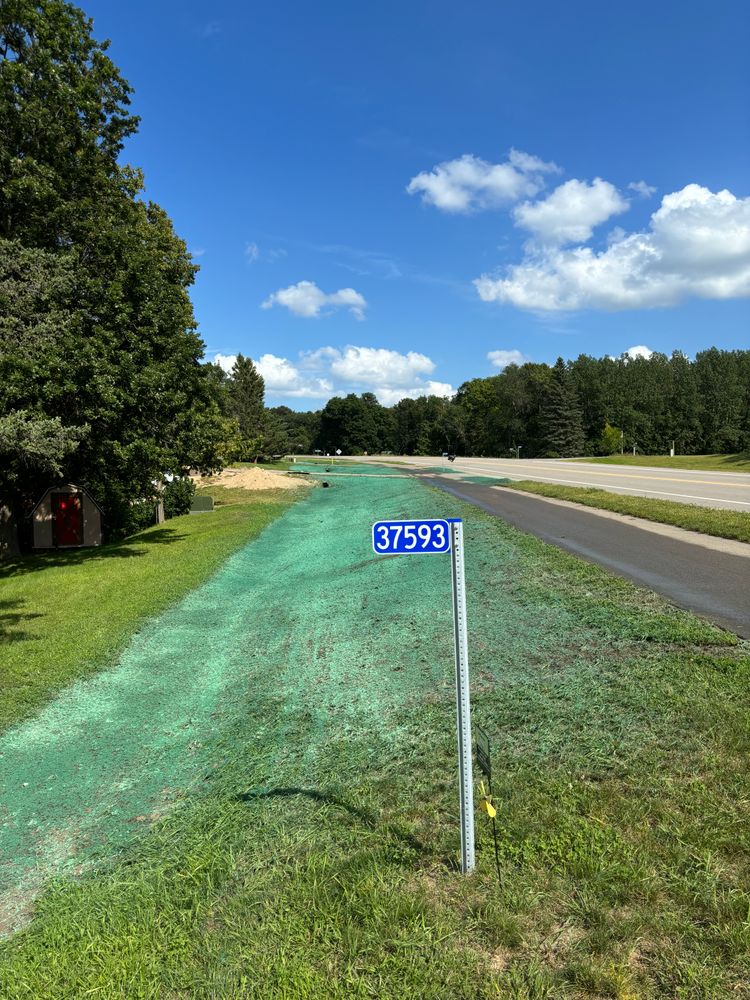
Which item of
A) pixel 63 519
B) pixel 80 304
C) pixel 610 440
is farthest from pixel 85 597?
pixel 610 440

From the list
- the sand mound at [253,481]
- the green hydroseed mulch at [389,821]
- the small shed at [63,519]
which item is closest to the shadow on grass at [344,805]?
the green hydroseed mulch at [389,821]

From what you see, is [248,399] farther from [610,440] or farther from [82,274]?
[82,274]

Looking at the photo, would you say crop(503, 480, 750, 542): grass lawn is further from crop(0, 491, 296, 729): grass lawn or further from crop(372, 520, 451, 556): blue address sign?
crop(0, 491, 296, 729): grass lawn

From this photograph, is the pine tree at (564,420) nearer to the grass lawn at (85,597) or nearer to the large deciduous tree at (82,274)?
the grass lawn at (85,597)

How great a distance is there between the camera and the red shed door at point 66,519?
18.8 metres

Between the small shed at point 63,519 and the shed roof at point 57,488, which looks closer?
the shed roof at point 57,488

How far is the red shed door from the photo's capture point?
18797 millimetres

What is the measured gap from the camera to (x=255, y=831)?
12.1ft

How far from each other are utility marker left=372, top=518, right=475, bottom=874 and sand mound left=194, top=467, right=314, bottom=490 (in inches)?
1287

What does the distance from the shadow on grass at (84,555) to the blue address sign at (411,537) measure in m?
14.4

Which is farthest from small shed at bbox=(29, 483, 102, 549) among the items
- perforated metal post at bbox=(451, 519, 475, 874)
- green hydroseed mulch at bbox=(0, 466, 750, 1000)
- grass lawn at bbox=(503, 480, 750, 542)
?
perforated metal post at bbox=(451, 519, 475, 874)

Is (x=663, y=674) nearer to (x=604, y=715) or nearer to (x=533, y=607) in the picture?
(x=604, y=715)

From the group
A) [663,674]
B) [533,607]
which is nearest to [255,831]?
[663,674]

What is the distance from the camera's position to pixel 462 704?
306cm
